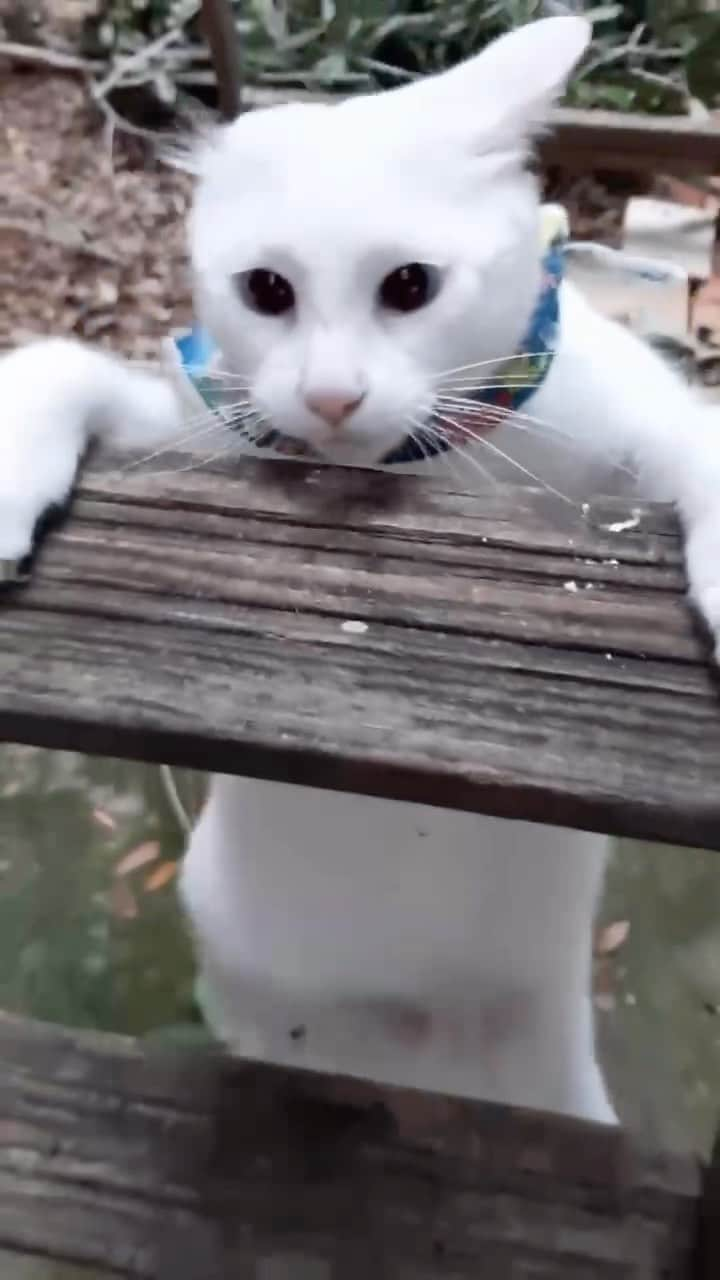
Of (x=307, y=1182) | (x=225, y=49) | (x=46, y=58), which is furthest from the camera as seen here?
(x=46, y=58)

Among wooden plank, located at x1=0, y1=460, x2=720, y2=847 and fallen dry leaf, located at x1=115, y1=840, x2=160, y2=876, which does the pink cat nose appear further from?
fallen dry leaf, located at x1=115, y1=840, x2=160, y2=876

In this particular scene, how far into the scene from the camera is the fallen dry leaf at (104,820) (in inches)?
40.4

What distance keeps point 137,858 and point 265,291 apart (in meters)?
0.59

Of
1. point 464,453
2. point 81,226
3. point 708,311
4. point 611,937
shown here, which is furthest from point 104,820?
point 708,311

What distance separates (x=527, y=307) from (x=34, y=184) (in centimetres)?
115

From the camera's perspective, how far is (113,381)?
0.57 m

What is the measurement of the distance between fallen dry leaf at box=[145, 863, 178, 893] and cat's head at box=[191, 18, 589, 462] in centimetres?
53

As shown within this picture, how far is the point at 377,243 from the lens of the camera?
19.7 inches

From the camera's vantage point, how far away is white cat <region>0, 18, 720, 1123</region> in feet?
1.66

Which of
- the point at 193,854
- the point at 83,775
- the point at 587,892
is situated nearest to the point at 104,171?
the point at 83,775

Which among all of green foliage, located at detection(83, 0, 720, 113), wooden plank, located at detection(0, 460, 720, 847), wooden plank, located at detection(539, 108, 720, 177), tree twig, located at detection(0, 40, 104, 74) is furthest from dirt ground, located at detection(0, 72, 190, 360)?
wooden plank, located at detection(0, 460, 720, 847)

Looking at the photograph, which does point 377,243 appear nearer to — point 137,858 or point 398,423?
point 398,423

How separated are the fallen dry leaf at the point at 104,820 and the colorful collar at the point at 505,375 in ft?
1.64

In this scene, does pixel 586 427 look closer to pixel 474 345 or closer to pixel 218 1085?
pixel 474 345
